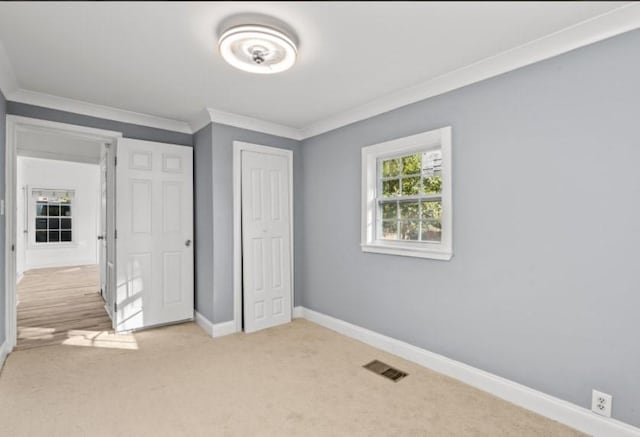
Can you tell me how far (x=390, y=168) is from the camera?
3.17 m

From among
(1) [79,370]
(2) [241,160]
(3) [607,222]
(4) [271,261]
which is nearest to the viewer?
(3) [607,222]

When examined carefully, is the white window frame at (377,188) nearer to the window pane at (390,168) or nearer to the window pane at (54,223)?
the window pane at (390,168)

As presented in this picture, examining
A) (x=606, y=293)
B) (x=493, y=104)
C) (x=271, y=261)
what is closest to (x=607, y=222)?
(x=606, y=293)

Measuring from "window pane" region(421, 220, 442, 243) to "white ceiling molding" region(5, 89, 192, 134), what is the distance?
Result: 2.92 meters

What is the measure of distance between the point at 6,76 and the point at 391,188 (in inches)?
128

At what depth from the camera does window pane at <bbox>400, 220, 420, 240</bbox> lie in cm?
294

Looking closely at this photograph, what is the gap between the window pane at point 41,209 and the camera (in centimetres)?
764

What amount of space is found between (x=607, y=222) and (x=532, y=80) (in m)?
0.99

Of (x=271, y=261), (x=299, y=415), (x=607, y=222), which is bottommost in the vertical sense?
(x=299, y=415)

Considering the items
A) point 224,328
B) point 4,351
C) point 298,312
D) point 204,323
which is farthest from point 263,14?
point 4,351

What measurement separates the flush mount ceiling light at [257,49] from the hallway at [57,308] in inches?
127

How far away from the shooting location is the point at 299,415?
204 centimetres

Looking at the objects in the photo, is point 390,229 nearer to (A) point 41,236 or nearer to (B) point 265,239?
(B) point 265,239

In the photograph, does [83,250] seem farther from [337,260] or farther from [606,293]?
[606,293]
